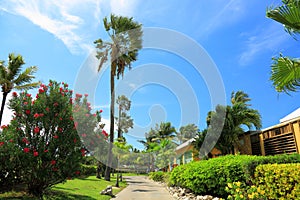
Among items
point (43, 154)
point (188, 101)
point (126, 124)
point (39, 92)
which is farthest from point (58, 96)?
point (126, 124)

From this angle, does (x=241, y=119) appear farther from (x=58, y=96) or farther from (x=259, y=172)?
(x=58, y=96)

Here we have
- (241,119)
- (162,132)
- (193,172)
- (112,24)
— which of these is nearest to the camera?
(193,172)

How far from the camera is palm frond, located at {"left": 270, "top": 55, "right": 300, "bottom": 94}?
5531 millimetres

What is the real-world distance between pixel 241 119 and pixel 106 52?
49.0 feet

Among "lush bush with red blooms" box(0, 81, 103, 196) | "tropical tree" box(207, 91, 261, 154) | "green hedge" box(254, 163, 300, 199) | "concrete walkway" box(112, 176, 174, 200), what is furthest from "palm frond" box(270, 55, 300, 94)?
"tropical tree" box(207, 91, 261, 154)

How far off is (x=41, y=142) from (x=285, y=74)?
8.41 metres

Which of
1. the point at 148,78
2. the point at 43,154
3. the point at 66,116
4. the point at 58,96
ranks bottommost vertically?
the point at 43,154

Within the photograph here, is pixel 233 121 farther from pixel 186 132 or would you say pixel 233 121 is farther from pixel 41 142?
pixel 186 132

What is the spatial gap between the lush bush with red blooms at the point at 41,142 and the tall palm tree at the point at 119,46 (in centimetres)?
1285

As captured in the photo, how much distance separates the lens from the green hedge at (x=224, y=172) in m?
7.17

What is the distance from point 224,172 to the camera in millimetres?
8570

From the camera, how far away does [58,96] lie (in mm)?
9461

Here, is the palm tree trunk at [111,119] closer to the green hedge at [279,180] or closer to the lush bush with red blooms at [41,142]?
the lush bush with red blooms at [41,142]

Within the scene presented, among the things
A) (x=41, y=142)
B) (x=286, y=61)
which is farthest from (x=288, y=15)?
(x=41, y=142)
